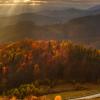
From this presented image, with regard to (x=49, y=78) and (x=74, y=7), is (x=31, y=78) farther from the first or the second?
(x=74, y=7)

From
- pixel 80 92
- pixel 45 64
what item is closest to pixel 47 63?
pixel 45 64

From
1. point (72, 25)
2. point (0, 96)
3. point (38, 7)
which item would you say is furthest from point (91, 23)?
point (0, 96)

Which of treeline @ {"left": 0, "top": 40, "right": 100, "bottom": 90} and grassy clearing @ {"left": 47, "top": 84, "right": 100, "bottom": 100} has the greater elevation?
treeline @ {"left": 0, "top": 40, "right": 100, "bottom": 90}

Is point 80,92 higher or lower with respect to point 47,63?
lower

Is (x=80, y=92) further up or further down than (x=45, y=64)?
further down

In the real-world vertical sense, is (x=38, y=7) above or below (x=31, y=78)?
above

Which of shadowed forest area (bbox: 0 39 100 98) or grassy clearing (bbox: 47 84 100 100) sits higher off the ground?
shadowed forest area (bbox: 0 39 100 98)

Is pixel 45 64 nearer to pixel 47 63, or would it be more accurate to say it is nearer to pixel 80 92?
pixel 47 63

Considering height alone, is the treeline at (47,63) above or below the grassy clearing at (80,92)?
above
